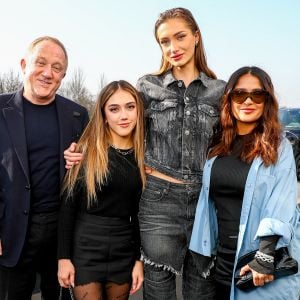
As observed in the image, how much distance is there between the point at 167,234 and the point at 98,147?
681mm

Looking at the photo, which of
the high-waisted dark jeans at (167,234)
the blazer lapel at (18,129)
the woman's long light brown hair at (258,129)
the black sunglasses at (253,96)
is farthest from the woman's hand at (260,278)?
the blazer lapel at (18,129)

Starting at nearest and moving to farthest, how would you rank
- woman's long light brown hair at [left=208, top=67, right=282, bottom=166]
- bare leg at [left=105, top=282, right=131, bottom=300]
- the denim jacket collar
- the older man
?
woman's long light brown hair at [left=208, top=67, right=282, bottom=166], bare leg at [left=105, top=282, right=131, bottom=300], the older man, the denim jacket collar

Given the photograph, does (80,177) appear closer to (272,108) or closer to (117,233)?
(117,233)

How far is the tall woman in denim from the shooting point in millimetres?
2301

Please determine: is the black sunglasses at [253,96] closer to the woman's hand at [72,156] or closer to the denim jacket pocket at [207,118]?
the denim jacket pocket at [207,118]

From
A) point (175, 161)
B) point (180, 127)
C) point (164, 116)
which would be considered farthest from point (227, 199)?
point (164, 116)

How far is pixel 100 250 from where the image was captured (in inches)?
85.4

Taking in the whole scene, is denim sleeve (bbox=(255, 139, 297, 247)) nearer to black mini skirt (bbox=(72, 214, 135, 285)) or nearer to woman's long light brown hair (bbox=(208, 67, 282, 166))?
woman's long light brown hair (bbox=(208, 67, 282, 166))

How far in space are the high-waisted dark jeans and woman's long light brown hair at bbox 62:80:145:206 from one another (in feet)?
0.48

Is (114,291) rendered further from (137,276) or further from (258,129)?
(258,129)

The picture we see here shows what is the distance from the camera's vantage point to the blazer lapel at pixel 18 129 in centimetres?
230

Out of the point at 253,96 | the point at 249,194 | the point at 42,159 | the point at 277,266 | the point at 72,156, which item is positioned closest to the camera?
the point at 277,266

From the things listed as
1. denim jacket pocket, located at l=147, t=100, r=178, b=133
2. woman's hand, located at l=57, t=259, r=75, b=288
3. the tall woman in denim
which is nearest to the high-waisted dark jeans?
the tall woman in denim

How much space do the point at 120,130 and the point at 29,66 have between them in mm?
750
